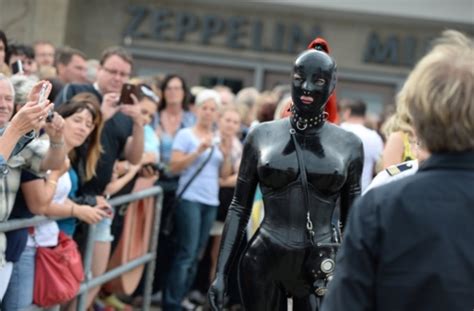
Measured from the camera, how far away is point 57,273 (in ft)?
19.9

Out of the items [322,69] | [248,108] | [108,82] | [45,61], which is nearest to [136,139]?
[108,82]

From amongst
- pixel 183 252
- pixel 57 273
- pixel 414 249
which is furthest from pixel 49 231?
pixel 414 249

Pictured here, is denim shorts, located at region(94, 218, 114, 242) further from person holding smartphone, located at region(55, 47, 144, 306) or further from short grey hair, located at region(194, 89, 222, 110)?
short grey hair, located at region(194, 89, 222, 110)

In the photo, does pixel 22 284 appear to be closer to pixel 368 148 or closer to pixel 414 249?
pixel 414 249

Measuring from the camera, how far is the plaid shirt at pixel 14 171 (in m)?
5.28

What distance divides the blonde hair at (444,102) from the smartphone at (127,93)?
4.46 m

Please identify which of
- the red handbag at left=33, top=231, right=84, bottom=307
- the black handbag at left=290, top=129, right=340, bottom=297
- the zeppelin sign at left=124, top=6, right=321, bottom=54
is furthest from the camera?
the zeppelin sign at left=124, top=6, right=321, bottom=54

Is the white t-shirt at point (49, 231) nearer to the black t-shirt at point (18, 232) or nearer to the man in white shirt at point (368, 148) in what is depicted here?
the black t-shirt at point (18, 232)

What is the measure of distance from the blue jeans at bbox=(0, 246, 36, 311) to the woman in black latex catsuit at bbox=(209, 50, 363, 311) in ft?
4.28

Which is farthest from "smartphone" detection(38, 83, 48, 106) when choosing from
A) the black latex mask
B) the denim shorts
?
the denim shorts

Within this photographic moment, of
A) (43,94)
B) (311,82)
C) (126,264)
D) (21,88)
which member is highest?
(311,82)

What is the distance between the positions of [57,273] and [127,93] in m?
1.66

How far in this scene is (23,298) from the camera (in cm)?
578

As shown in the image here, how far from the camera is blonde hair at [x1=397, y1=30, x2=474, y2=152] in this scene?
2867 mm
